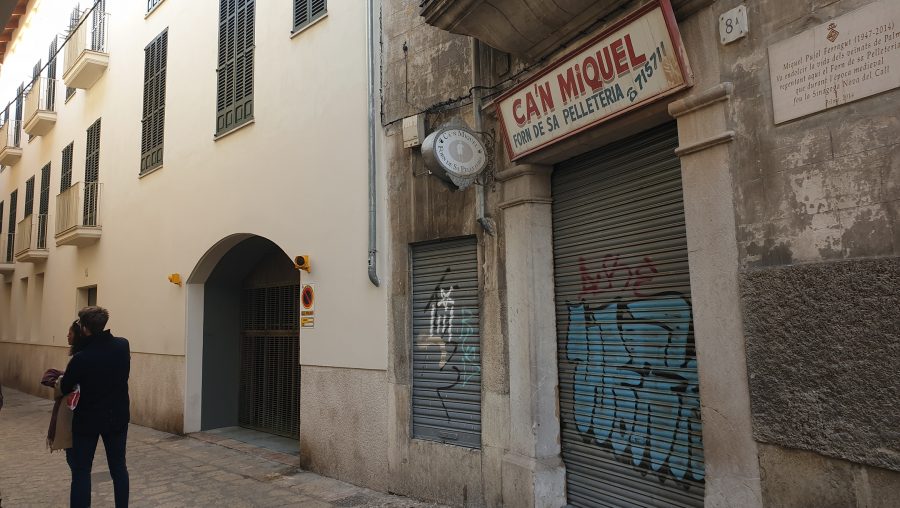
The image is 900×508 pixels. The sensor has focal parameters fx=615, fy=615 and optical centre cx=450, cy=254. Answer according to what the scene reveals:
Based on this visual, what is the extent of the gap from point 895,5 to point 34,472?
9.87 metres

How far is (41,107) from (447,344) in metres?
18.7

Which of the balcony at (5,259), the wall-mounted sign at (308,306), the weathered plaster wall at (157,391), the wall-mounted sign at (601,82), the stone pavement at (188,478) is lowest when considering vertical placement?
the stone pavement at (188,478)

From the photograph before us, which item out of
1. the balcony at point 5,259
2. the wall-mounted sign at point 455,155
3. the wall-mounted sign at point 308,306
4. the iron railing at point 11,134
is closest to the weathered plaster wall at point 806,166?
the wall-mounted sign at point 455,155

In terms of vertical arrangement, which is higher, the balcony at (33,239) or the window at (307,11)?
the window at (307,11)

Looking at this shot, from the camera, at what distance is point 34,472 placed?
7926 mm

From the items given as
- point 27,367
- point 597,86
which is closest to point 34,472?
point 597,86

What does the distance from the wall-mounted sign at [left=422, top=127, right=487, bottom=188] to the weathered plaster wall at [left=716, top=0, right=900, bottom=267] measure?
240cm

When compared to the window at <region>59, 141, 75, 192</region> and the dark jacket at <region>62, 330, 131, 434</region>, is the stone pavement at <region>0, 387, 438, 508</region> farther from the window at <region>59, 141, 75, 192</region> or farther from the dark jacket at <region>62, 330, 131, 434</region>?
the window at <region>59, 141, 75, 192</region>

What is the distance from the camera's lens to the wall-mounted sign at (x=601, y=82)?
13.4ft

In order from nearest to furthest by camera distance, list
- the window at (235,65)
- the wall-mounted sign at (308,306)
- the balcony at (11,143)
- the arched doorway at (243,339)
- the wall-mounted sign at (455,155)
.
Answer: the wall-mounted sign at (455,155) → the wall-mounted sign at (308,306) → the window at (235,65) → the arched doorway at (243,339) → the balcony at (11,143)

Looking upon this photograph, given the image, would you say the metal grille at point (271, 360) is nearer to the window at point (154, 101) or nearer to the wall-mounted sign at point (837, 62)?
the window at point (154, 101)

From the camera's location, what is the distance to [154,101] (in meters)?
12.0

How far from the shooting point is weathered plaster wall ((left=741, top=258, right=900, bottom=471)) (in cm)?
302

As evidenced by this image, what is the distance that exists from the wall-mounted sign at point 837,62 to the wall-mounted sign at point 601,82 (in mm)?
639
